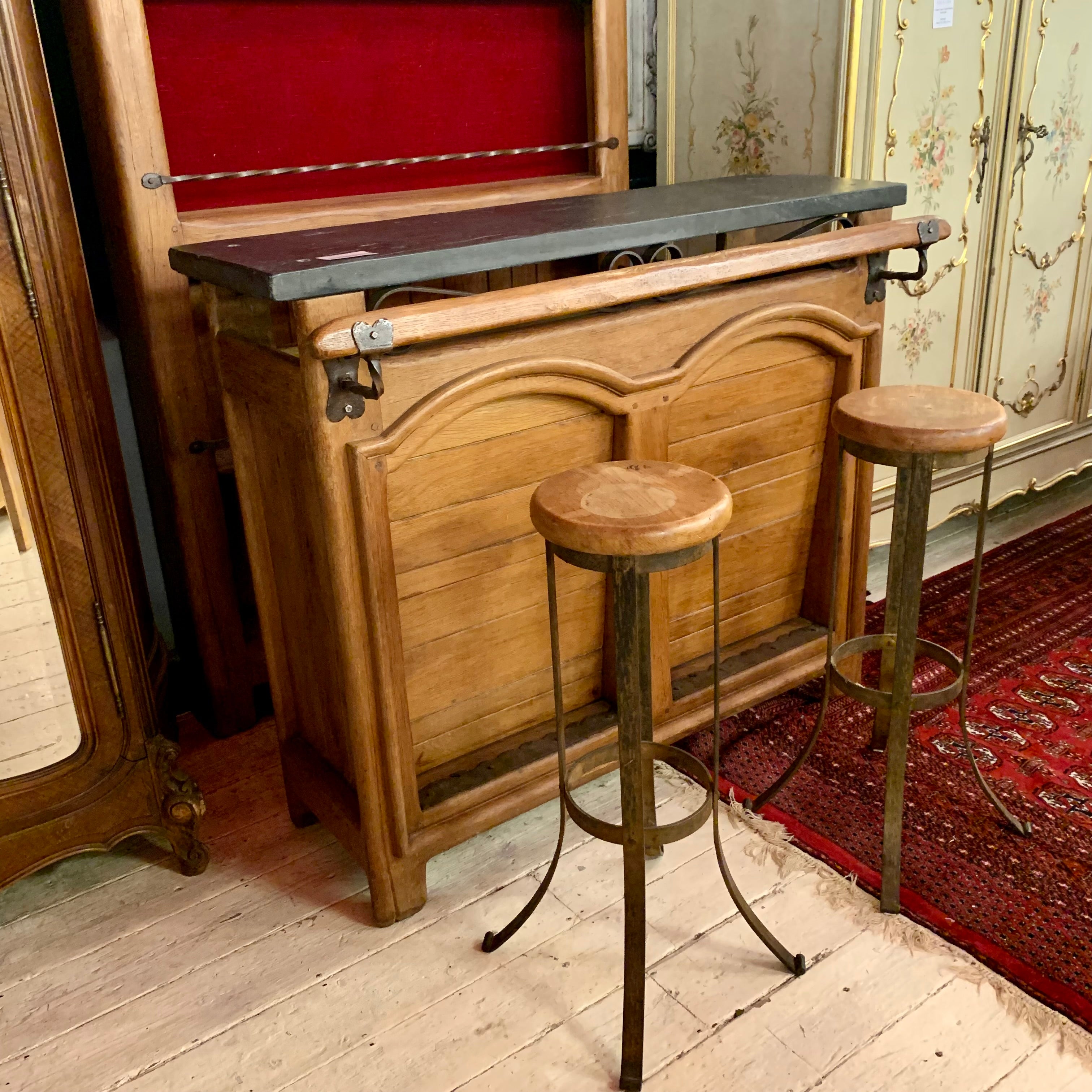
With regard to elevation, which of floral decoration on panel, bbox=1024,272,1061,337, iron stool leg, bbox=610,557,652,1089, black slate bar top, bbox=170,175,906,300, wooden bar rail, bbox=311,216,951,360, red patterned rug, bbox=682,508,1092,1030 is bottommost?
red patterned rug, bbox=682,508,1092,1030

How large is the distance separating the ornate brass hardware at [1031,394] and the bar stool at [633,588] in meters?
2.06

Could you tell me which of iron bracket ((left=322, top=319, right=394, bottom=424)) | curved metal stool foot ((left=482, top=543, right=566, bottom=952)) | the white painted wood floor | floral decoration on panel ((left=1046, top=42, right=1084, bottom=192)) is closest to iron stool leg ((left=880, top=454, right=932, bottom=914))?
the white painted wood floor

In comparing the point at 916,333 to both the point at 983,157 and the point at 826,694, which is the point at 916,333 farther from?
the point at 826,694

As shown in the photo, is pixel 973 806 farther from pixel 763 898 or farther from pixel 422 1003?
pixel 422 1003

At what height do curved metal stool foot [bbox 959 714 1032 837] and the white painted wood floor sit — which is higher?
curved metal stool foot [bbox 959 714 1032 837]

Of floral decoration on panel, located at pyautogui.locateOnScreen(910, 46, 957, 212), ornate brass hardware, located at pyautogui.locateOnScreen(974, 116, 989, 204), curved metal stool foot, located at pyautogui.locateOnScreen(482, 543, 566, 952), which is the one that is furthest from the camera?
ornate brass hardware, located at pyautogui.locateOnScreen(974, 116, 989, 204)

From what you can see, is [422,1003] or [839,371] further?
[839,371]

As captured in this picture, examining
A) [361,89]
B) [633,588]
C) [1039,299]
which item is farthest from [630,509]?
[1039,299]

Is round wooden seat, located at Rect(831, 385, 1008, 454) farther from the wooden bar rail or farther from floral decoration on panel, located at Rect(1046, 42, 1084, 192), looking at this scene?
floral decoration on panel, located at Rect(1046, 42, 1084, 192)

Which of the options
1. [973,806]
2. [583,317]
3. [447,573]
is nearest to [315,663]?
[447,573]

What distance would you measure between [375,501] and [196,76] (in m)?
1.06

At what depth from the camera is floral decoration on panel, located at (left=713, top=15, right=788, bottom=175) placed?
256 cm

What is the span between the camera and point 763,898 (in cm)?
182

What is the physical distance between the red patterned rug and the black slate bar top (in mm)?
732
